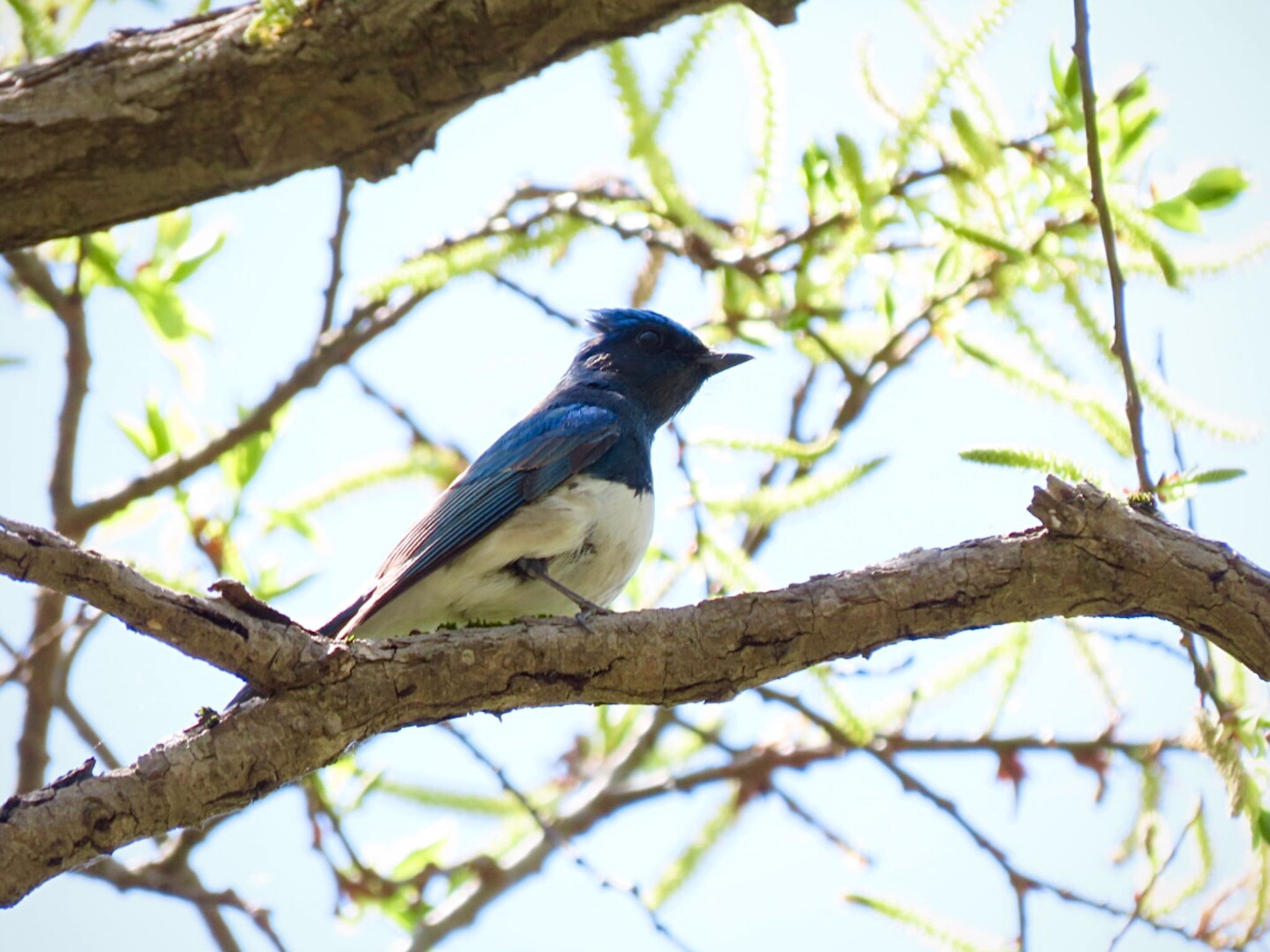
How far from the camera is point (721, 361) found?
18.0 ft

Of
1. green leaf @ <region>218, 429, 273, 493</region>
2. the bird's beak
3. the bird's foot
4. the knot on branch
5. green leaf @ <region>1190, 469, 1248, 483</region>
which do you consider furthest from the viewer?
the bird's beak

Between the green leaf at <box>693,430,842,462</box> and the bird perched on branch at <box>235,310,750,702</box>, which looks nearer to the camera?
the green leaf at <box>693,430,842,462</box>

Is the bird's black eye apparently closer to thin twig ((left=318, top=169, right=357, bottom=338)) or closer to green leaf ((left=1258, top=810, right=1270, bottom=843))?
thin twig ((left=318, top=169, right=357, bottom=338))

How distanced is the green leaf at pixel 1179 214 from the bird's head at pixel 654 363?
214 centimetres

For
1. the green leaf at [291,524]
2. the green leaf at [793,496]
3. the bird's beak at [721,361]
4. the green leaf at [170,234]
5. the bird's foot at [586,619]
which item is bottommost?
the bird's foot at [586,619]

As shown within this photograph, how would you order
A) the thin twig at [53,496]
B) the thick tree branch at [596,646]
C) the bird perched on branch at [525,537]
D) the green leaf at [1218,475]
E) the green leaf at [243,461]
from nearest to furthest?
1. the thick tree branch at [596,646]
2. the green leaf at [1218,475]
3. the bird perched on branch at [525,537]
4. the thin twig at [53,496]
5. the green leaf at [243,461]

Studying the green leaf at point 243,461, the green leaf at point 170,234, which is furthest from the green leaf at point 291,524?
the green leaf at point 170,234

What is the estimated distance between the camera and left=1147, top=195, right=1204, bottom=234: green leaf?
3545 mm

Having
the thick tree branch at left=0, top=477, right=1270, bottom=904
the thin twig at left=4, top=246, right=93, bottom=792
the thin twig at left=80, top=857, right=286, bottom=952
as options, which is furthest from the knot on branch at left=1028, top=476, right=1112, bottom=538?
the thin twig at left=4, top=246, right=93, bottom=792

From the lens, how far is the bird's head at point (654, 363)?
5461 mm

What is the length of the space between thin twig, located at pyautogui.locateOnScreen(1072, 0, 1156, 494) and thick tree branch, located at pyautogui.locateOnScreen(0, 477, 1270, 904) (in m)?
0.17

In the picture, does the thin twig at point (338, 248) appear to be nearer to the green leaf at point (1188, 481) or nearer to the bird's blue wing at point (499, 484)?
the bird's blue wing at point (499, 484)

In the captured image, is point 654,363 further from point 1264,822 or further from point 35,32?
point 1264,822

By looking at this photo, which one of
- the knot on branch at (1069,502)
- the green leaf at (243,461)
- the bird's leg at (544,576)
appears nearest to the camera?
the knot on branch at (1069,502)
